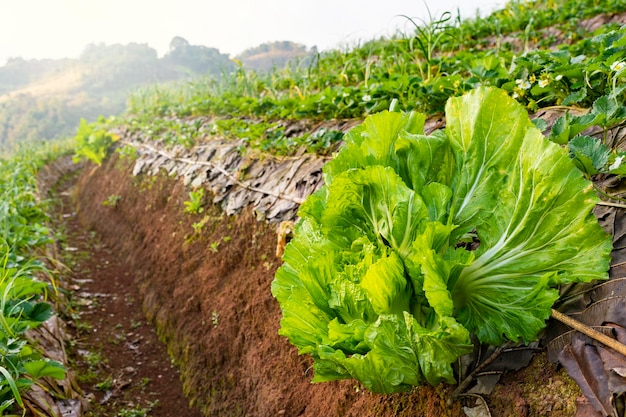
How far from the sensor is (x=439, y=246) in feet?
3.88

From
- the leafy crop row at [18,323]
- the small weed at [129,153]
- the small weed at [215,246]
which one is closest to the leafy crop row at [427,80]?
the small weed at [129,153]

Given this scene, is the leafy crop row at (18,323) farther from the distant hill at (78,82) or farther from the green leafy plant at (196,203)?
the distant hill at (78,82)

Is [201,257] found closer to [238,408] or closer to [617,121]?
[238,408]

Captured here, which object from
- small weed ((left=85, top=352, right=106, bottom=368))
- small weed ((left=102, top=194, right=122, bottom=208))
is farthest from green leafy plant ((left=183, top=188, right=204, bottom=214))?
small weed ((left=102, top=194, right=122, bottom=208))

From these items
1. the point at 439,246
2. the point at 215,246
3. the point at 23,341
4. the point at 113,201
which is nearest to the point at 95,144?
the point at 113,201

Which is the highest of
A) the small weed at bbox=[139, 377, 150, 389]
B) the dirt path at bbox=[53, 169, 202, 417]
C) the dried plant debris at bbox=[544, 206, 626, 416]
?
the dried plant debris at bbox=[544, 206, 626, 416]

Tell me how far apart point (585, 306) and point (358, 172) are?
73 cm

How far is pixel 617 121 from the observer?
1.45 metres

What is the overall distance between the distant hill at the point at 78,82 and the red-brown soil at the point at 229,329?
90.1ft

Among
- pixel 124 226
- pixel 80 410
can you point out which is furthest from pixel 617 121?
pixel 124 226

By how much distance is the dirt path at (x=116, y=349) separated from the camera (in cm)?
289

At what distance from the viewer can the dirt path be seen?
289 cm

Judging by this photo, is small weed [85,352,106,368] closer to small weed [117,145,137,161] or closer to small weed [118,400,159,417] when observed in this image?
small weed [118,400,159,417]

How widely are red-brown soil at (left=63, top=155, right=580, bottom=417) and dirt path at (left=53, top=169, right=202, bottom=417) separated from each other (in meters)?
0.03
